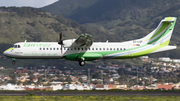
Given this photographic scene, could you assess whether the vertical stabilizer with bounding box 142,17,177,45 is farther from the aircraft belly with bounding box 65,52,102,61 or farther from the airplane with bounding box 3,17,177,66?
the aircraft belly with bounding box 65,52,102,61

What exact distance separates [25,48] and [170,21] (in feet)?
79.3

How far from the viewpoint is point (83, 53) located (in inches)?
1716

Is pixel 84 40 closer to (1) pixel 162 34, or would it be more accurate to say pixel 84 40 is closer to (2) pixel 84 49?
(2) pixel 84 49

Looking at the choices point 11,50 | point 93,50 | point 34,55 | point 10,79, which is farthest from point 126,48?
point 10,79

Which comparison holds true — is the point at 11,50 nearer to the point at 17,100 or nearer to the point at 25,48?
the point at 25,48

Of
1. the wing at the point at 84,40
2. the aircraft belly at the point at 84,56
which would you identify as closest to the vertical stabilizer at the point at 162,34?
the aircraft belly at the point at 84,56

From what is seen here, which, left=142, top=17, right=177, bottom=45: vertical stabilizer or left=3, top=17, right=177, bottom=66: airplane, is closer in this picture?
left=3, top=17, right=177, bottom=66: airplane

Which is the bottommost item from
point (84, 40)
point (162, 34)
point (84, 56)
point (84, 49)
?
point (84, 56)

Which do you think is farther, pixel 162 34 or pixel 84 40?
pixel 162 34

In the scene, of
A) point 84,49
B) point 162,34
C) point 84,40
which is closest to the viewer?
point 84,40

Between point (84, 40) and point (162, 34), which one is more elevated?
point (162, 34)

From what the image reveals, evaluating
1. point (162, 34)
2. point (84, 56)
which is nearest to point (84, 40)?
point (84, 56)

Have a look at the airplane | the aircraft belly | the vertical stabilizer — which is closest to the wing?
the airplane

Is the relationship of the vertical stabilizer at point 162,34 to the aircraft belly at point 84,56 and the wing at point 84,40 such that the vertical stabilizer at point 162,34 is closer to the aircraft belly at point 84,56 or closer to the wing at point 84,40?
the aircraft belly at point 84,56
